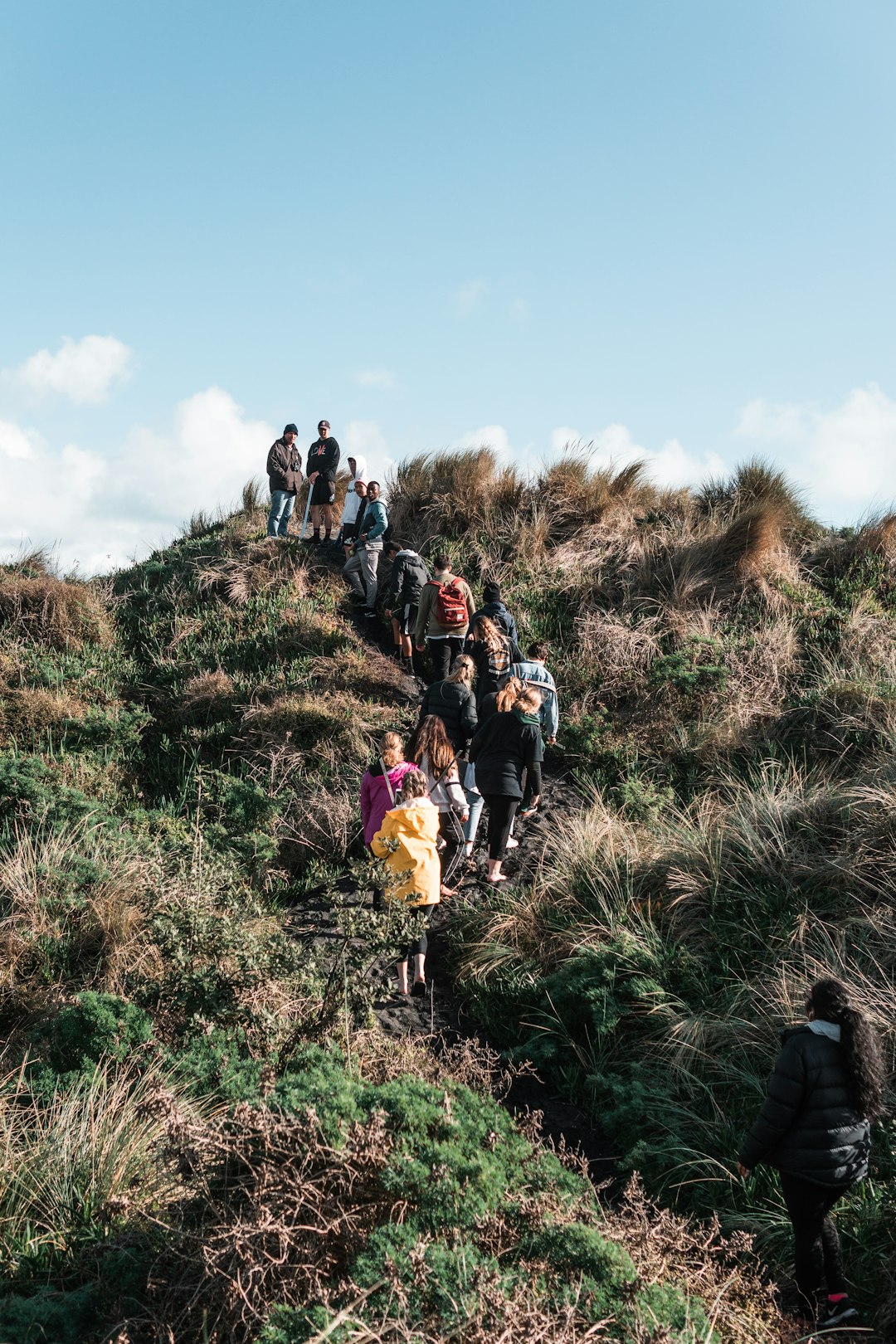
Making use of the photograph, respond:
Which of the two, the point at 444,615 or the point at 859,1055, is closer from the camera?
the point at 859,1055

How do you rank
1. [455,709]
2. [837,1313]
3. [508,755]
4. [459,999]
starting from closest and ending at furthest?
[837,1313] → [459,999] → [508,755] → [455,709]

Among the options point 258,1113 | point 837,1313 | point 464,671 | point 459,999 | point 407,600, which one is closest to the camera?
point 258,1113

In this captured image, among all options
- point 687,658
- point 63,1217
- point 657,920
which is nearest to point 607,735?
point 687,658

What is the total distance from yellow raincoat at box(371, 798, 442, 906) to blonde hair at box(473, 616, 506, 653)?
11.5ft

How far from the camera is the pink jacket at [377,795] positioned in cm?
719

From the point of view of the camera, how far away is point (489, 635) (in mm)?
9859

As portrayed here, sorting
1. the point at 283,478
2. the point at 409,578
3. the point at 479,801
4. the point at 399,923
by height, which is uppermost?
the point at 283,478

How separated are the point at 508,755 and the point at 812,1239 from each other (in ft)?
13.8

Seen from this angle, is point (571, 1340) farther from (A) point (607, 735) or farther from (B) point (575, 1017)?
(A) point (607, 735)

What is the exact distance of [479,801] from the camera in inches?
346

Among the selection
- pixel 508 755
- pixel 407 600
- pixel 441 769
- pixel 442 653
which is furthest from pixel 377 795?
pixel 407 600

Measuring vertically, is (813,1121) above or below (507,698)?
below

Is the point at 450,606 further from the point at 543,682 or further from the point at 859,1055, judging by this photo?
the point at 859,1055

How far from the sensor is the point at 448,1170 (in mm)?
3564
